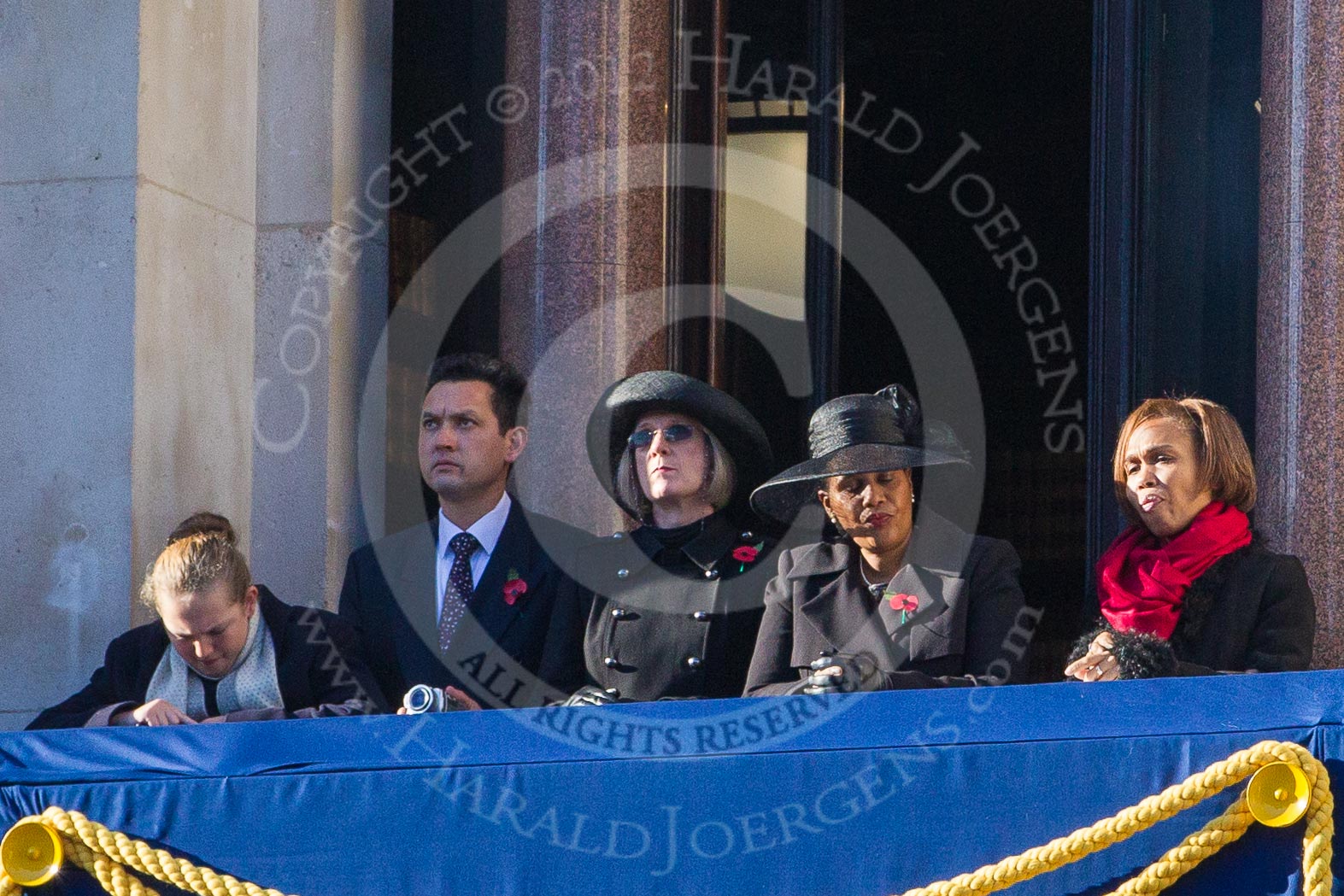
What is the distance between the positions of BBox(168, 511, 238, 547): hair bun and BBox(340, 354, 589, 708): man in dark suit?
1.38 ft

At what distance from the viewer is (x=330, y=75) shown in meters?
6.89

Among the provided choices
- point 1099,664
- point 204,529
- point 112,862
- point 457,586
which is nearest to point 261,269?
point 204,529

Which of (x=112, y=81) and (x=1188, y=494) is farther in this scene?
(x=112, y=81)

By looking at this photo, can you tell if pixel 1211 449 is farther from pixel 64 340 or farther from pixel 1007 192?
pixel 1007 192

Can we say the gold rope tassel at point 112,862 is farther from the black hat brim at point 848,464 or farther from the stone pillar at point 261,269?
the stone pillar at point 261,269

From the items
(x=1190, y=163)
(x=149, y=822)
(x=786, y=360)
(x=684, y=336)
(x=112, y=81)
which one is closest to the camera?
(x=149, y=822)

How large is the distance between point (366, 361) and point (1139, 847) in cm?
418

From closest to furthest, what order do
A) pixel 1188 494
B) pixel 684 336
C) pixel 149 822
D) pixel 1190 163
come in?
1. pixel 149 822
2. pixel 1188 494
3. pixel 1190 163
4. pixel 684 336

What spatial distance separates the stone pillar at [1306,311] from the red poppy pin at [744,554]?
172cm

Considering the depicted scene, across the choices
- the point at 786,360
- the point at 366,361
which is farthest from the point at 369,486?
the point at 786,360

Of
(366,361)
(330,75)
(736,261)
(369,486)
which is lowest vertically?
(369,486)

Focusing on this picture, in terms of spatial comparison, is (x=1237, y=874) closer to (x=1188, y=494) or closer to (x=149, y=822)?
(x=1188, y=494)

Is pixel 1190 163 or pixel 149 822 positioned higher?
pixel 1190 163

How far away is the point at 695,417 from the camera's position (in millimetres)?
5113
